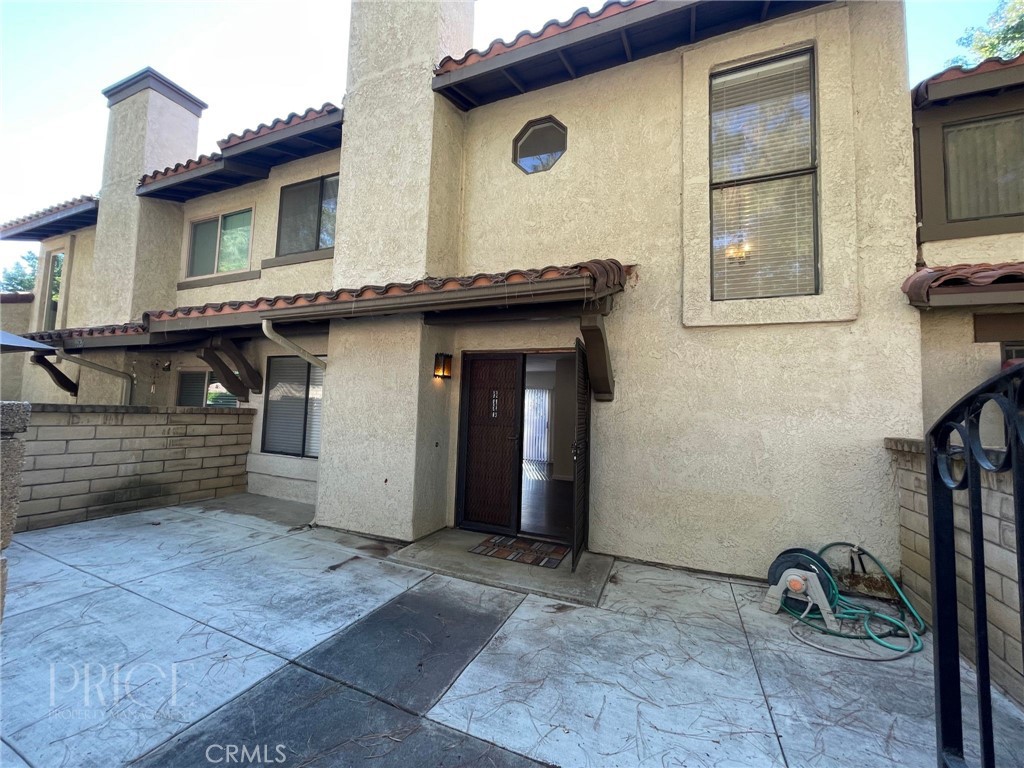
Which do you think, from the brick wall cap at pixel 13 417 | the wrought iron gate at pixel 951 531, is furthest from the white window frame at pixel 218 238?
the wrought iron gate at pixel 951 531

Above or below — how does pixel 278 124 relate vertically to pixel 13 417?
above

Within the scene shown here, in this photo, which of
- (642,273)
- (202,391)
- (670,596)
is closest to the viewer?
(670,596)

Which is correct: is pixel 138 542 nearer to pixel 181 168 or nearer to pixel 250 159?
pixel 250 159

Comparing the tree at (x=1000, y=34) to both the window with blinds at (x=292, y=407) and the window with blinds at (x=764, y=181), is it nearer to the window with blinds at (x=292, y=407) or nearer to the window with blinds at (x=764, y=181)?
the window with blinds at (x=764, y=181)

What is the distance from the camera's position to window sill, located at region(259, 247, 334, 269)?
7098mm

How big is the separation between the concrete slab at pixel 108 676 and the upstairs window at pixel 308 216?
18.8 feet

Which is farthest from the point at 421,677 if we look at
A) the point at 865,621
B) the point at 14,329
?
the point at 14,329

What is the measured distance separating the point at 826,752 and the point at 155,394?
1150 cm

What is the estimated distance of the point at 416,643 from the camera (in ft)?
10.6

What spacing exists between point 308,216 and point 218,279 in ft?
8.43

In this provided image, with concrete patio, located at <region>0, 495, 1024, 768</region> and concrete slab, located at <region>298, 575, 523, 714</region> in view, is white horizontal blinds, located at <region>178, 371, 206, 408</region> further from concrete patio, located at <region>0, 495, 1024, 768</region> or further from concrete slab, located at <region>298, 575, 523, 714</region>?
concrete slab, located at <region>298, 575, 523, 714</region>

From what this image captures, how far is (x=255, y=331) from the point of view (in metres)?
7.21

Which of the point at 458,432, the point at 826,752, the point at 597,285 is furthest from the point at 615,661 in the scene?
the point at 458,432

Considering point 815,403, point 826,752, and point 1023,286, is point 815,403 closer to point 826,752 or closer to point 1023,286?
point 1023,286
